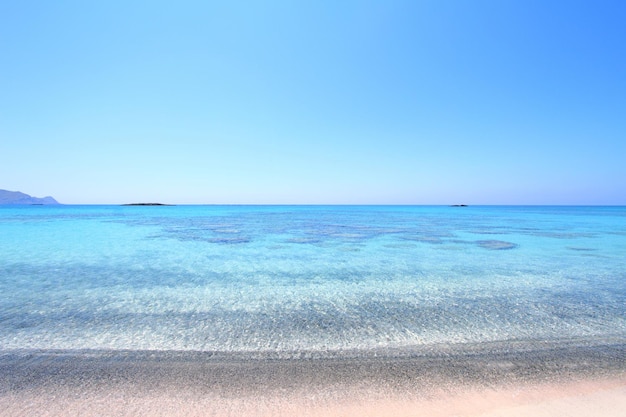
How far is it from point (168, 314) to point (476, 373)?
6.59m

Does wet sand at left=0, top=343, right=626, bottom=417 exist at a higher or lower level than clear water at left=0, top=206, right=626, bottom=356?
higher

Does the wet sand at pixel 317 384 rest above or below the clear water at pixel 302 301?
above

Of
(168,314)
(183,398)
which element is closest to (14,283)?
(168,314)

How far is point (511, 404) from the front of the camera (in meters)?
3.72

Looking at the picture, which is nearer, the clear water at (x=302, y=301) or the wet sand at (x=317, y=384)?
the wet sand at (x=317, y=384)

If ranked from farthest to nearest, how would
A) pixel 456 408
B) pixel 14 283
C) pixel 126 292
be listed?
pixel 14 283, pixel 126 292, pixel 456 408

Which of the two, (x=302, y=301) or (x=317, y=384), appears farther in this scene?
(x=302, y=301)

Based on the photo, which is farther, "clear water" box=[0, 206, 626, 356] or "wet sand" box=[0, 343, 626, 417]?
"clear water" box=[0, 206, 626, 356]

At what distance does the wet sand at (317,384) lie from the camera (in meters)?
3.64

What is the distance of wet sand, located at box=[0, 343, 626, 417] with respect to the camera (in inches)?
143

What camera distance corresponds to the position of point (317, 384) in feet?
13.7

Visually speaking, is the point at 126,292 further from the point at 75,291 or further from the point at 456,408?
the point at 456,408

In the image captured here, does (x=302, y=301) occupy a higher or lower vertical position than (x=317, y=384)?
lower

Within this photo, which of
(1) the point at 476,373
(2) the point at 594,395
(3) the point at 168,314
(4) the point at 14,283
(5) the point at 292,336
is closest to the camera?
(2) the point at 594,395
